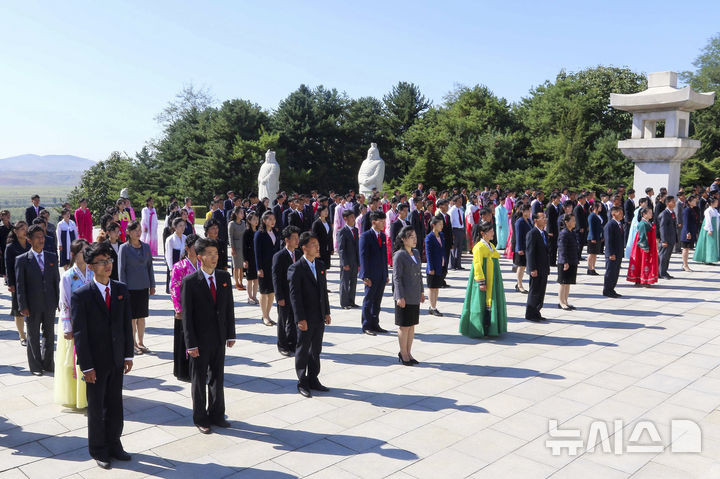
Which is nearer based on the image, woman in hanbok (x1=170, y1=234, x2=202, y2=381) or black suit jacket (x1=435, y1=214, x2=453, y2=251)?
woman in hanbok (x1=170, y1=234, x2=202, y2=381)

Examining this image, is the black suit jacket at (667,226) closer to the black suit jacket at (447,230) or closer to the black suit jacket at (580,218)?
the black suit jacket at (580,218)

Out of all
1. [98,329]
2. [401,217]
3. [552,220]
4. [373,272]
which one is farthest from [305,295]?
[552,220]

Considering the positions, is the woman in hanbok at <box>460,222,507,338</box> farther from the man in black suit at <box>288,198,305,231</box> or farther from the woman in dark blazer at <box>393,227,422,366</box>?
the man in black suit at <box>288,198,305,231</box>

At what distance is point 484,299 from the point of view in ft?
26.6

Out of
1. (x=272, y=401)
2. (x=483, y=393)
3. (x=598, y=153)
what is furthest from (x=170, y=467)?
(x=598, y=153)

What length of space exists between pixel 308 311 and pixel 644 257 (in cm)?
877

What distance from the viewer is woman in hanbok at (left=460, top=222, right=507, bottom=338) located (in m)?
7.88

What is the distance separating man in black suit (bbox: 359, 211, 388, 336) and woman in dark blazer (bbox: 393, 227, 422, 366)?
4.76 feet

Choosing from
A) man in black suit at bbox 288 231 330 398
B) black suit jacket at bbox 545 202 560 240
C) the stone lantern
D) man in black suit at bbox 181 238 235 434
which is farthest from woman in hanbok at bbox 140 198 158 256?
the stone lantern

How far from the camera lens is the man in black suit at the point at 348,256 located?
30.4ft

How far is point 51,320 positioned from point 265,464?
3.79 meters

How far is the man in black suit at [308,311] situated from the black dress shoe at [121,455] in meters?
1.90

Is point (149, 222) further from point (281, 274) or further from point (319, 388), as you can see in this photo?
point (319, 388)

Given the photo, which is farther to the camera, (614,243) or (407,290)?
(614,243)
